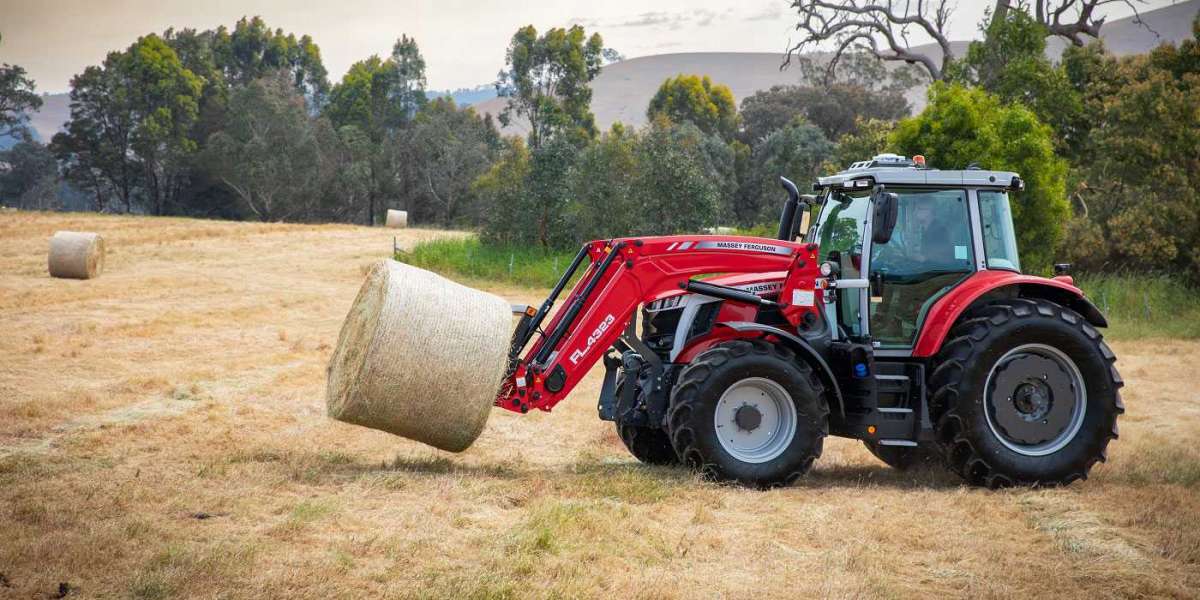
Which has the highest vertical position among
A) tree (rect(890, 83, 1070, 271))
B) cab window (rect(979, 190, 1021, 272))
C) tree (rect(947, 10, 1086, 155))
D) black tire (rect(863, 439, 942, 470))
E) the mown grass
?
tree (rect(947, 10, 1086, 155))

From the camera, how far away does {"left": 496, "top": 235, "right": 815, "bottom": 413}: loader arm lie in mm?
8500

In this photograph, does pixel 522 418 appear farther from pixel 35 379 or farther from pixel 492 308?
pixel 35 379

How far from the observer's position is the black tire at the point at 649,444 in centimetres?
945

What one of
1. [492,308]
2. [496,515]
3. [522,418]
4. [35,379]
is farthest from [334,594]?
[35,379]

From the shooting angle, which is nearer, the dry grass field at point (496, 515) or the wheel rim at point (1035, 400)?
the dry grass field at point (496, 515)

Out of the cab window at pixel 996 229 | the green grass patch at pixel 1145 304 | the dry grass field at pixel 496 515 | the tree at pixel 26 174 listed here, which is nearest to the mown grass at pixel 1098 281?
the green grass patch at pixel 1145 304

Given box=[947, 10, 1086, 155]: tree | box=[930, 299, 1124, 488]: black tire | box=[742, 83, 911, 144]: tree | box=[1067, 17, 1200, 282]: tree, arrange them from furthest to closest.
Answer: box=[742, 83, 911, 144]: tree → box=[947, 10, 1086, 155]: tree → box=[1067, 17, 1200, 282]: tree → box=[930, 299, 1124, 488]: black tire

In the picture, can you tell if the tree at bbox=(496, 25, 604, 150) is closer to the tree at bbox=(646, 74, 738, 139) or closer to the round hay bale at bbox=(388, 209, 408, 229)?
the tree at bbox=(646, 74, 738, 139)

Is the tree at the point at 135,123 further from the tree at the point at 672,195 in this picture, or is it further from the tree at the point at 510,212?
the tree at the point at 672,195

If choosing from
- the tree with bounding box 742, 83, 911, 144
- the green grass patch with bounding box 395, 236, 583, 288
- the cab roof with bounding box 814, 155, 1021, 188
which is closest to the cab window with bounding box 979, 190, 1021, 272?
the cab roof with bounding box 814, 155, 1021, 188

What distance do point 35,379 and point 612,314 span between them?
26.5 feet

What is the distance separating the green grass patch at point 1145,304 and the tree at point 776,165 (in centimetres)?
1927

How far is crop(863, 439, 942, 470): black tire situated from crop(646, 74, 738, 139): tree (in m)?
56.6

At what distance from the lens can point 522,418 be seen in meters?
12.4
